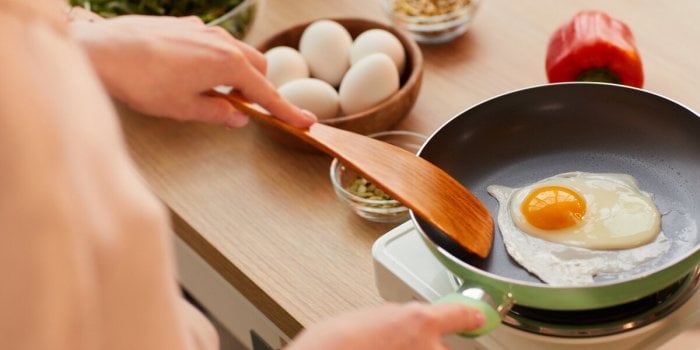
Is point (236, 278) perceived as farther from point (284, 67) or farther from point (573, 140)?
point (573, 140)

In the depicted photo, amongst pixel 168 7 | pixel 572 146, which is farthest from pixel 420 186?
pixel 168 7

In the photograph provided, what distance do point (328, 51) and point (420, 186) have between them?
432mm

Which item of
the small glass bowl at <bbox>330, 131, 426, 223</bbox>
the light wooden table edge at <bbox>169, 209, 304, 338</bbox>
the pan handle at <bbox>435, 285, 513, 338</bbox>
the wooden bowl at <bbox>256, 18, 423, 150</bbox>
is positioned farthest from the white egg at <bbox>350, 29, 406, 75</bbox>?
the pan handle at <bbox>435, 285, 513, 338</bbox>

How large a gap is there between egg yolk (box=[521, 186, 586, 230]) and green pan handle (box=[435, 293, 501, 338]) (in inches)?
7.5

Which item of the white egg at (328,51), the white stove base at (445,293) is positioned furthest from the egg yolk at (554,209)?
the white egg at (328,51)

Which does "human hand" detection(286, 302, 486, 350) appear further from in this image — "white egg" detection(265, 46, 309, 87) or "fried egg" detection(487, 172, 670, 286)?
"white egg" detection(265, 46, 309, 87)

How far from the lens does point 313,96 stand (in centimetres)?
128

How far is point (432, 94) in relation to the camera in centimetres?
138

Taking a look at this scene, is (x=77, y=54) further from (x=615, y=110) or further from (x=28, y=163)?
(x=615, y=110)

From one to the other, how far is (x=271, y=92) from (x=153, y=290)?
57 cm

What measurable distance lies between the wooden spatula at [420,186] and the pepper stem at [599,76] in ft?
1.22

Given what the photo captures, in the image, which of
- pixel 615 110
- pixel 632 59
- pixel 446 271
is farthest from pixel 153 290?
pixel 632 59

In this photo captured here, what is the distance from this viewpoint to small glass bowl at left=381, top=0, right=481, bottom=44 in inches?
56.4

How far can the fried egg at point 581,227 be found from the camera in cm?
92
